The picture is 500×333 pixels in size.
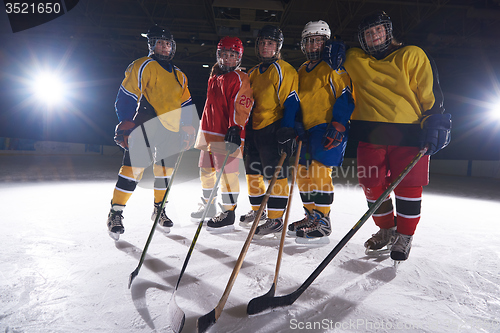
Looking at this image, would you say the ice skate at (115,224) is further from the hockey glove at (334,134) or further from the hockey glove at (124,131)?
the hockey glove at (334,134)

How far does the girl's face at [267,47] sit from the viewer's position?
1.95 metres

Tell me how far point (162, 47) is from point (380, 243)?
1902mm

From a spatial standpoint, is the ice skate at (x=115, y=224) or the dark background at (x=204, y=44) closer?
the ice skate at (x=115, y=224)

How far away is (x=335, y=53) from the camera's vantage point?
66.2 inches

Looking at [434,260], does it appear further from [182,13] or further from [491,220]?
[182,13]

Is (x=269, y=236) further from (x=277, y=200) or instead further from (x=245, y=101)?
(x=245, y=101)

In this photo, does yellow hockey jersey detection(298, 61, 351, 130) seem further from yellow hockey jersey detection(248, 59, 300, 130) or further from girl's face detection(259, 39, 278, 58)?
girl's face detection(259, 39, 278, 58)

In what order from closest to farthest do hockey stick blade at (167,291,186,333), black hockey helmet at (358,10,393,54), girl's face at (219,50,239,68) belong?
hockey stick blade at (167,291,186,333) < black hockey helmet at (358,10,393,54) < girl's face at (219,50,239,68)

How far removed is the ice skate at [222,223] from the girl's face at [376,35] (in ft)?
4.60

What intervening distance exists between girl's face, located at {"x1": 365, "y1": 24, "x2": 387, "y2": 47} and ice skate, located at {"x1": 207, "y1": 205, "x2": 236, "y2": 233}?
140 centimetres

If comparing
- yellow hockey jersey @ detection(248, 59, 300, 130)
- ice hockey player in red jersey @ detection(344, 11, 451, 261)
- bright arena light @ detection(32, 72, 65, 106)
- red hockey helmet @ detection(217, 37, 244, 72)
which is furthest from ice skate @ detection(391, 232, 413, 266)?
bright arena light @ detection(32, 72, 65, 106)

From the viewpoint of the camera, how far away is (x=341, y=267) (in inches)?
59.2

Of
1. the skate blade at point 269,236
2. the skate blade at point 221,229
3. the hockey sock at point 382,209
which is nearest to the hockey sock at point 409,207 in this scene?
the hockey sock at point 382,209

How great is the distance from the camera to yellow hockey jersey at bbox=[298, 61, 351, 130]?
Result: 1742 millimetres
